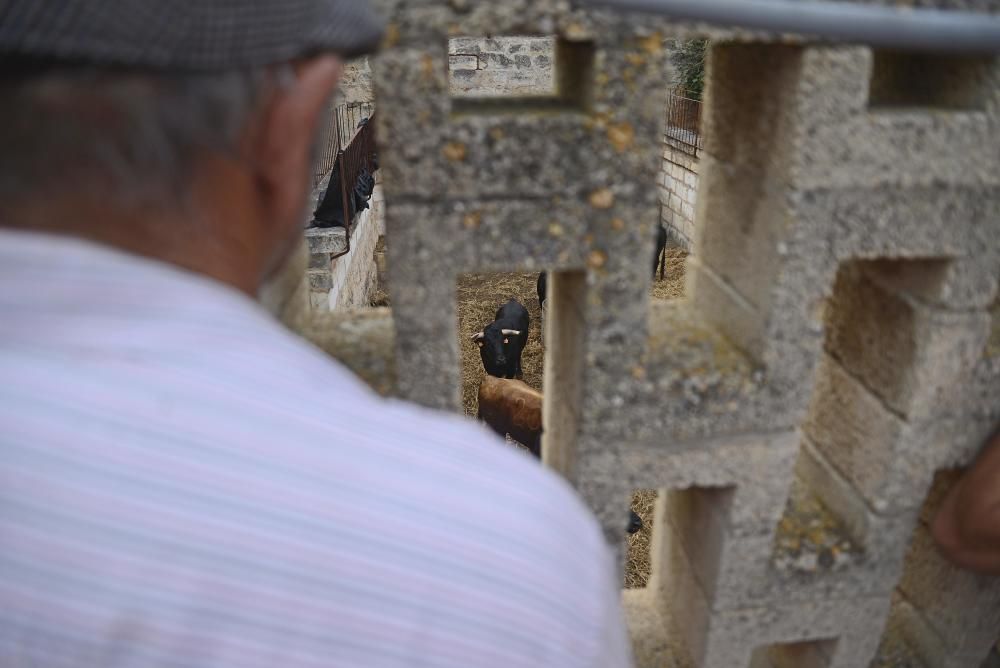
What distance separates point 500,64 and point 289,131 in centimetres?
1115

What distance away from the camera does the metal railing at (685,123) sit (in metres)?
10.3

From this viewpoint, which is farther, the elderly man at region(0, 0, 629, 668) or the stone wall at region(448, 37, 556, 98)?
the stone wall at region(448, 37, 556, 98)

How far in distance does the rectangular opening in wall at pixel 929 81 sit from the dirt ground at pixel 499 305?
13.8ft

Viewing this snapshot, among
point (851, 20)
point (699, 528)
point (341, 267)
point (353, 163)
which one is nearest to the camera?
point (851, 20)

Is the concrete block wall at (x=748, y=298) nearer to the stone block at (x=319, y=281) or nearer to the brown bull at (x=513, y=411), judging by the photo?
the brown bull at (x=513, y=411)

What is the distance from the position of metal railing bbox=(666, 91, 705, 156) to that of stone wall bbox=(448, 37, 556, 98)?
73.4 inches

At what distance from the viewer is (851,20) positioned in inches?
56.5

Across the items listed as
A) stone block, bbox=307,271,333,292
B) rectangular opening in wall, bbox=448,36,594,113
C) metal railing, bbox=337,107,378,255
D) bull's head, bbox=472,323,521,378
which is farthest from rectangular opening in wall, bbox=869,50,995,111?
rectangular opening in wall, bbox=448,36,594,113

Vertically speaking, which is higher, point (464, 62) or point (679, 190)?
point (464, 62)

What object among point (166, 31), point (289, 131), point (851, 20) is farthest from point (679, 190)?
point (166, 31)

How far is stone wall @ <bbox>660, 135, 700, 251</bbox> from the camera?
405 inches

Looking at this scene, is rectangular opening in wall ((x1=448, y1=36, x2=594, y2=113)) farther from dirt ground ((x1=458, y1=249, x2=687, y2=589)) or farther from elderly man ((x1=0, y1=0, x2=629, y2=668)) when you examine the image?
elderly man ((x1=0, y1=0, x2=629, y2=668))

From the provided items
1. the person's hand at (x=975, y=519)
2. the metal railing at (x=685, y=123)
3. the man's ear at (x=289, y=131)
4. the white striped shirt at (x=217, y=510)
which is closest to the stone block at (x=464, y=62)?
the metal railing at (x=685, y=123)

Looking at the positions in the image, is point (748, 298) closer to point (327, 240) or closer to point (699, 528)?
point (699, 528)
